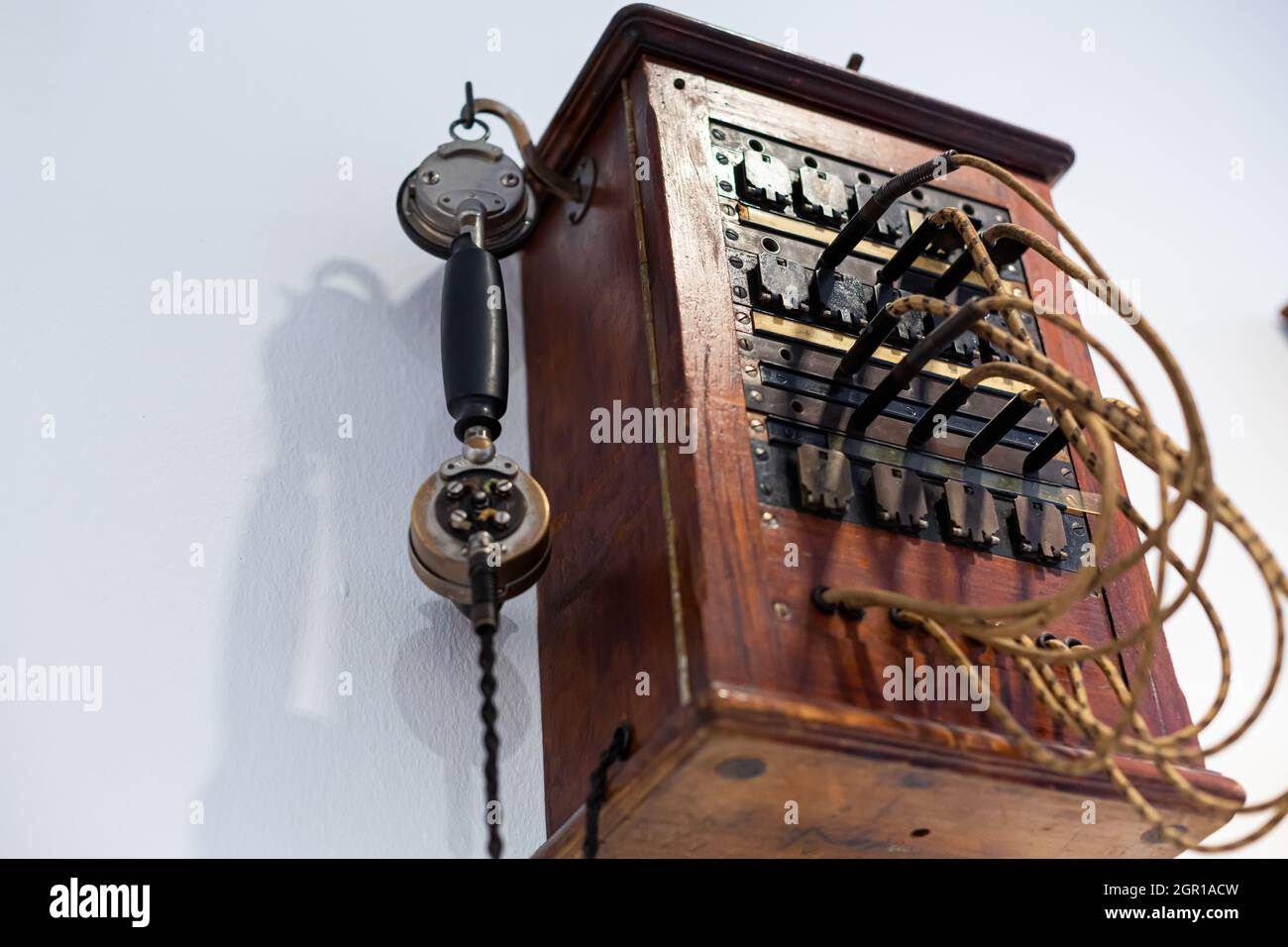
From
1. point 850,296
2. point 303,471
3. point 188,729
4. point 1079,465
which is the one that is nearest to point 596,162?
point 850,296

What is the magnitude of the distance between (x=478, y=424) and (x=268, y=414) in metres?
0.24

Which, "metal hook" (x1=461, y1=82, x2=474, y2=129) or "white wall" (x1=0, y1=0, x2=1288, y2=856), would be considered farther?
"metal hook" (x1=461, y1=82, x2=474, y2=129)

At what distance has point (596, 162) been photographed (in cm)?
139

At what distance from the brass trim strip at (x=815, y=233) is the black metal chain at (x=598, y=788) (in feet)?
1.54

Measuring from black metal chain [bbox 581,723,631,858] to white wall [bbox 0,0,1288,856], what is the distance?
18cm

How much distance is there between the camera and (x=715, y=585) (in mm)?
1025

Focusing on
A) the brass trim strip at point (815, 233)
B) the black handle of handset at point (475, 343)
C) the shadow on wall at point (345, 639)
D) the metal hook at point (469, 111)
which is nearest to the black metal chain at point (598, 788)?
the shadow on wall at point (345, 639)

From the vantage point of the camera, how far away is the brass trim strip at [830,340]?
121cm

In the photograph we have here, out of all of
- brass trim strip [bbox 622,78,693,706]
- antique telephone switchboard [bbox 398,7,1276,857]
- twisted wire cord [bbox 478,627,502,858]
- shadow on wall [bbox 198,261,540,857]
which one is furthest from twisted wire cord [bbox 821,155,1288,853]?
shadow on wall [bbox 198,261,540,857]

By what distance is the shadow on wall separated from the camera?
1.16 m

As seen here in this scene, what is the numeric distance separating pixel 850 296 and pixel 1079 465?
0.25 meters

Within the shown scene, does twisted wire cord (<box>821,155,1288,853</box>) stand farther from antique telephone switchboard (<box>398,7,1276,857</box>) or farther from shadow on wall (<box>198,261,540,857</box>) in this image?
shadow on wall (<box>198,261,540,857</box>)

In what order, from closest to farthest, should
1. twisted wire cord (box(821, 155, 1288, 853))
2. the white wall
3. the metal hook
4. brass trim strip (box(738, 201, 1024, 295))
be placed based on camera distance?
twisted wire cord (box(821, 155, 1288, 853))
the white wall
brass trim strip (box(738, 201, 1024, 295))
the metal hook
